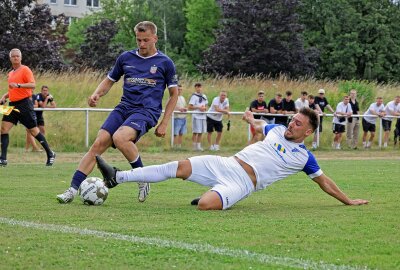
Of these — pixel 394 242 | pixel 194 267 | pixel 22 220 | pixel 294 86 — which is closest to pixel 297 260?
pixel 194 267

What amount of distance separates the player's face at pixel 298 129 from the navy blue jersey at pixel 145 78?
1.67m

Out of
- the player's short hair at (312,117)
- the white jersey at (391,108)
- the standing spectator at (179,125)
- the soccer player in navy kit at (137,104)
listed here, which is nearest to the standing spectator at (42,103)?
the standing spectator at (179,125)

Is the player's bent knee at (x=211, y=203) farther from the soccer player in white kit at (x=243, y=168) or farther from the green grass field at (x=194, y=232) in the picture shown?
the green grass field at (x=194, y=232)

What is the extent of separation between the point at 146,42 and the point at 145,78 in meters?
0.43

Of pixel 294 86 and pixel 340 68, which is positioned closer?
pixel 294 86

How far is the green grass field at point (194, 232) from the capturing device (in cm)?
699

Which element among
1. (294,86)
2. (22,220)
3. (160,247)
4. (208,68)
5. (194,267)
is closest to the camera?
(194,267)

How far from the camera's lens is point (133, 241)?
7.87 meters

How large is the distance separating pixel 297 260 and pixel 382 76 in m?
62.4

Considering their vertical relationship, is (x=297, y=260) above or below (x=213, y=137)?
above

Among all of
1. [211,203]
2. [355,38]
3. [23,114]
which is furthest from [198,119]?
[355,38]

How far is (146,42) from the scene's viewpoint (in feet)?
37.6

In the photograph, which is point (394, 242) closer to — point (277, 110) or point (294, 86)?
point (277, 110)

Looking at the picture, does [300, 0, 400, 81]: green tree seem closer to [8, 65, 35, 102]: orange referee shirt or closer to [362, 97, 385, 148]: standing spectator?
[362, 97, 385, 148]: standing spectator
